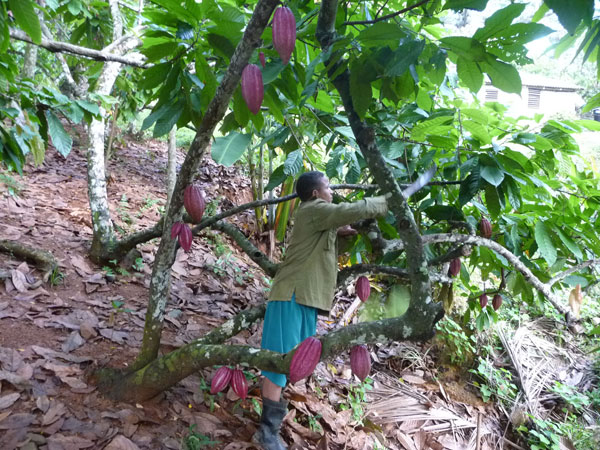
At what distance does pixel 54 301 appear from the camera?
227cm

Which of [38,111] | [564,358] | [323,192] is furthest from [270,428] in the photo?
[564,358]

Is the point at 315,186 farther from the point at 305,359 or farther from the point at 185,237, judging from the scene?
the point at 305,359

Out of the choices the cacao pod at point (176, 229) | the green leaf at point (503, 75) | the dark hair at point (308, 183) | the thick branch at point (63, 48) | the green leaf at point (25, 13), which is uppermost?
the thick branch at point (63, 48)

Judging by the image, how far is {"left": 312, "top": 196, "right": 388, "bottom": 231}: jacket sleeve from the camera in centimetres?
154

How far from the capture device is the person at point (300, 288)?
1799 millimetres

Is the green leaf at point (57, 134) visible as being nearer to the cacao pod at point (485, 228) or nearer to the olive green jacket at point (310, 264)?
the olive green jacket at point (310, 264)

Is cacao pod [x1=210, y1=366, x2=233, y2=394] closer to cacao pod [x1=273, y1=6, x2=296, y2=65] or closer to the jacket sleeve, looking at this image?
the jacket sleeve

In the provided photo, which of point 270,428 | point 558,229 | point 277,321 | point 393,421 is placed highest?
point 558,229

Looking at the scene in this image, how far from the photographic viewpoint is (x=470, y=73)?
107cm

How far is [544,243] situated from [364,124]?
1.03 meters

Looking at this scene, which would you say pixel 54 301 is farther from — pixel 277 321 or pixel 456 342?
pixel 456 342

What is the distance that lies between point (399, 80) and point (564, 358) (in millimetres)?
3414

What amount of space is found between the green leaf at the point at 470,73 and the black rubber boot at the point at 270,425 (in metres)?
1.45

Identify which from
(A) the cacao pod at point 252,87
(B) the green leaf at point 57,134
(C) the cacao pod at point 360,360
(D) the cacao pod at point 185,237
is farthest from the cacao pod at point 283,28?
(B) the green leaf at point 57,134
